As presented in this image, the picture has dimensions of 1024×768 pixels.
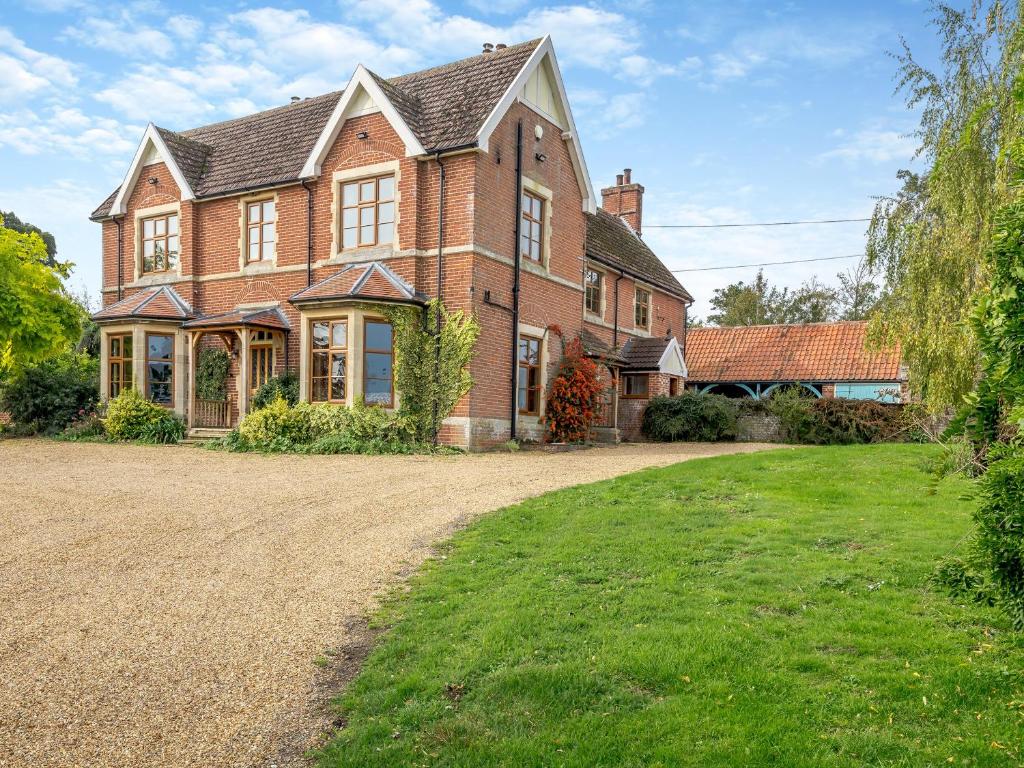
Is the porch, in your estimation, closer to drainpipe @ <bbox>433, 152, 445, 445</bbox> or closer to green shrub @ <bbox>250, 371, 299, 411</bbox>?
green shrub @ <bbox>250, 371, 299, 411</bbox>

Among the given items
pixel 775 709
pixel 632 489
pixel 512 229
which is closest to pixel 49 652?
pixel 775 709

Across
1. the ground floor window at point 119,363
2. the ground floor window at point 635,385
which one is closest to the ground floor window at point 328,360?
the ground floor window at point 119,363

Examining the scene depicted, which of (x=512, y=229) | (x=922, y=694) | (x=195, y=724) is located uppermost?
(x=512, y=229)

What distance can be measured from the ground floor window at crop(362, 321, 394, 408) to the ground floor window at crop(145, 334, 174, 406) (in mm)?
6801

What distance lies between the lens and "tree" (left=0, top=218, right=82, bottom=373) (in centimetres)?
2027

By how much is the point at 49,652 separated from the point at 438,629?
2631mm

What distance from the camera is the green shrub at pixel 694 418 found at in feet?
78.4

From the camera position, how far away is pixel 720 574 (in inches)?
257

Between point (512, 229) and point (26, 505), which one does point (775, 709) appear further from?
point (512, 229)

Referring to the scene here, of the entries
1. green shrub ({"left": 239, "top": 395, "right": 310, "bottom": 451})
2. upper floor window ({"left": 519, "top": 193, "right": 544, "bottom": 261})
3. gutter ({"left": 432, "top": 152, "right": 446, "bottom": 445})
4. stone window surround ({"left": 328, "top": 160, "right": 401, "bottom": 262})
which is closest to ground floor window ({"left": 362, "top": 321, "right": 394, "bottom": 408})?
gutter ({"left": 432, "top": 152, "right": 446, "bottom": 445})

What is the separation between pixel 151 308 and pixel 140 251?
3365 millimetres

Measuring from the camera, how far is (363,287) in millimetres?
17859

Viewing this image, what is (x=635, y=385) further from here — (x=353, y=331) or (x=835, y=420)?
(x=353, y=331)

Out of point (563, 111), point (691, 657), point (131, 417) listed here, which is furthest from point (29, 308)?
point (691, 657)
